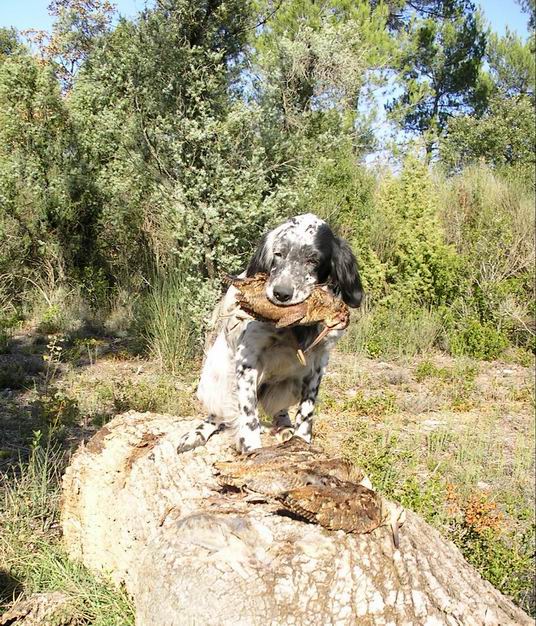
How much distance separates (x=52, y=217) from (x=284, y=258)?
6.34 m

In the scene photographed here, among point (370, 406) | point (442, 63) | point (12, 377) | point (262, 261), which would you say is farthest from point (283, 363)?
point (442, 63)

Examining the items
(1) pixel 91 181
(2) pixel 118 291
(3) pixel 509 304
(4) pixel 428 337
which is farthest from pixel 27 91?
(3) pixel 509 304

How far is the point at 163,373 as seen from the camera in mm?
7137

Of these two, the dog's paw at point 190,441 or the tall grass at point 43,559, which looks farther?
the dog's paw at point 190,441

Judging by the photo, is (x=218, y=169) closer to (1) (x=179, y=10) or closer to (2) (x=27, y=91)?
(1) (x=179, y=10)

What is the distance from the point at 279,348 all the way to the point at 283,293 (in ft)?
1.68

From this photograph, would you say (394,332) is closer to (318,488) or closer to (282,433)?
(282,433)

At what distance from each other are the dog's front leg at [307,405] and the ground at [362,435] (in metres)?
0.49

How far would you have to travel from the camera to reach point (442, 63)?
2172 centimetres

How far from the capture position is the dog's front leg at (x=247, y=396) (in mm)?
3762

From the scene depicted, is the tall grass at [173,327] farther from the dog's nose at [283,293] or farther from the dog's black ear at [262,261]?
the dog's nose at [283,293]

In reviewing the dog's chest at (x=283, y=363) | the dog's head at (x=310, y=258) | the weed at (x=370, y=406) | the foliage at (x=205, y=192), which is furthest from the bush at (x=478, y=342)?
the dog's chest at (x=283, y=363)

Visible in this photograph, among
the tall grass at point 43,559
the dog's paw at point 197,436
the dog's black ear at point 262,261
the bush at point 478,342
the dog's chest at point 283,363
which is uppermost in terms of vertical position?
the dog's black ear at point 262,261

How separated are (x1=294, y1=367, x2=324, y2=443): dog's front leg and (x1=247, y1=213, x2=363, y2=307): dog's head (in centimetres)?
49
